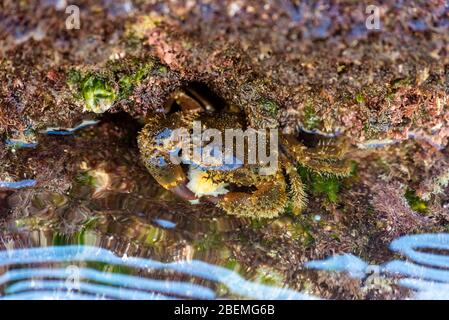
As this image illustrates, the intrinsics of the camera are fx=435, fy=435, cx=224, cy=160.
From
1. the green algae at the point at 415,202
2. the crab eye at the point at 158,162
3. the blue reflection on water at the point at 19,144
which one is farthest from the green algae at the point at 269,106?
the blue reflection on water at the point at 19,144

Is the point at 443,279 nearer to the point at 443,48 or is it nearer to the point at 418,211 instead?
the point at 418,211

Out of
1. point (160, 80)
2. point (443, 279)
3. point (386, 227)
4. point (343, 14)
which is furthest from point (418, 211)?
point (160, 80)

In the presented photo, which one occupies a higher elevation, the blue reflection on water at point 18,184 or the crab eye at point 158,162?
the crab eye at point 158,162

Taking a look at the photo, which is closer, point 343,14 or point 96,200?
point 343,14

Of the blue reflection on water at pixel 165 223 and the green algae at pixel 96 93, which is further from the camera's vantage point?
the blue reflection on water at pixel 165 223

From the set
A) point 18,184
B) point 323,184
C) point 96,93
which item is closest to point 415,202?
point 323,184

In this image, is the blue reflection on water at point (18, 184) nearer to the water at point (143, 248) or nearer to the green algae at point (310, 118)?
the water at point (143, 248)

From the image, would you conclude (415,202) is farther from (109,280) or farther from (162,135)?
(109,280)
